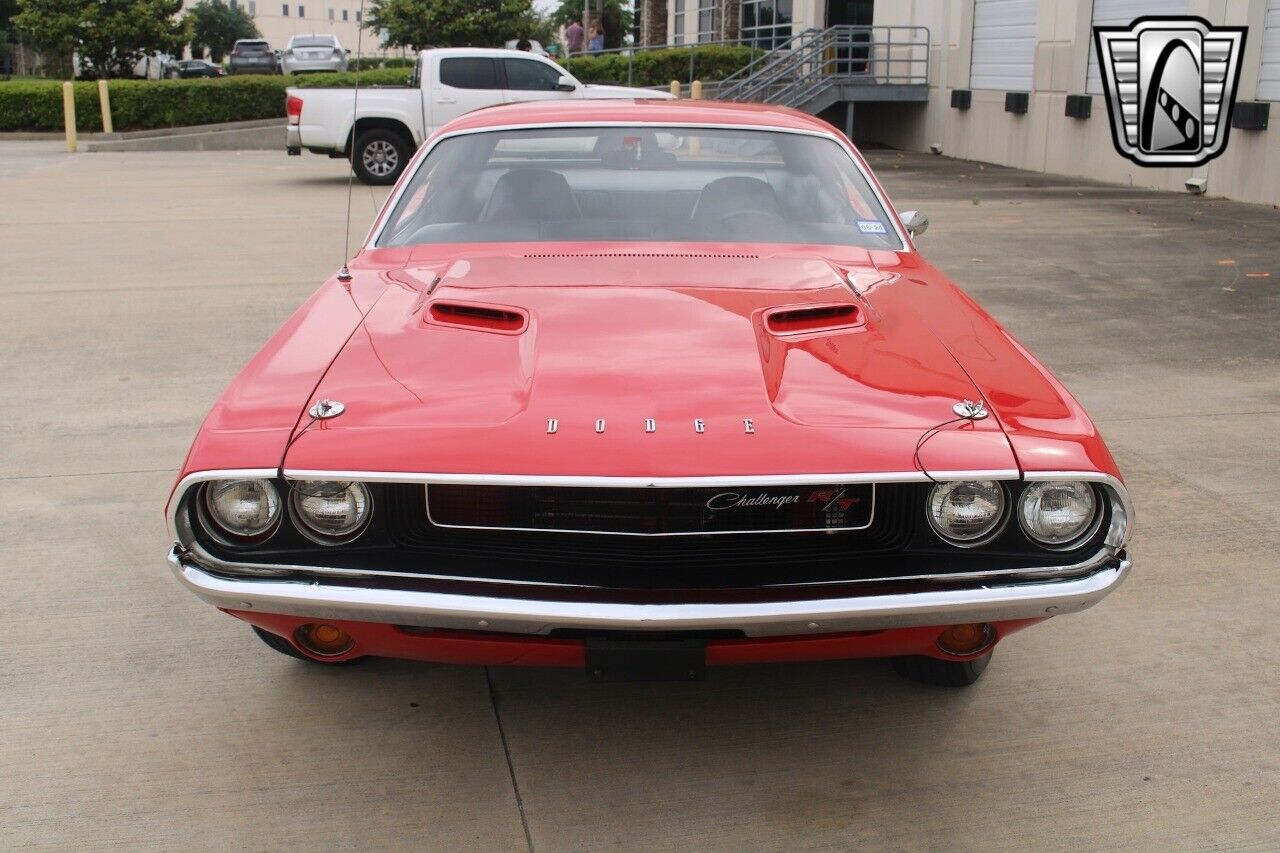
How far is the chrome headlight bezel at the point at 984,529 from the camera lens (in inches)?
104

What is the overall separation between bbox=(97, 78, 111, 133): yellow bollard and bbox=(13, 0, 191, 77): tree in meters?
3.64

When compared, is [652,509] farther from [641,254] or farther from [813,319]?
[641,254]

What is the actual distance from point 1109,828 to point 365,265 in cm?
260

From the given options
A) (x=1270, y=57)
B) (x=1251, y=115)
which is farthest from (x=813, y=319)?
(x=1270, y=57)

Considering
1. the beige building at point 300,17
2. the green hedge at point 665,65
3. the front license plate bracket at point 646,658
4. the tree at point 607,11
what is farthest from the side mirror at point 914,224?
the beige building at point 300,17

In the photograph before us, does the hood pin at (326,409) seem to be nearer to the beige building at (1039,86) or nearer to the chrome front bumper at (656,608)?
the chrome front bumper at (656,608)

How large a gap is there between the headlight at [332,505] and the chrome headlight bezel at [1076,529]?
4.51ft

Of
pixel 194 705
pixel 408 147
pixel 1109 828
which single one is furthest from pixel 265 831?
pixel 408 147

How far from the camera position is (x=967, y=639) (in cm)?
287

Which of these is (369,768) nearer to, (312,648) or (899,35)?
(312,648)

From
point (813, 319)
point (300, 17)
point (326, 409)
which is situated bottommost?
point (326, 409)

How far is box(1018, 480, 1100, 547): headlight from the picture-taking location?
267 centimetres

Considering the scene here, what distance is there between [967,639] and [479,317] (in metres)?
1.42

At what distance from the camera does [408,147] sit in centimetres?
1611
